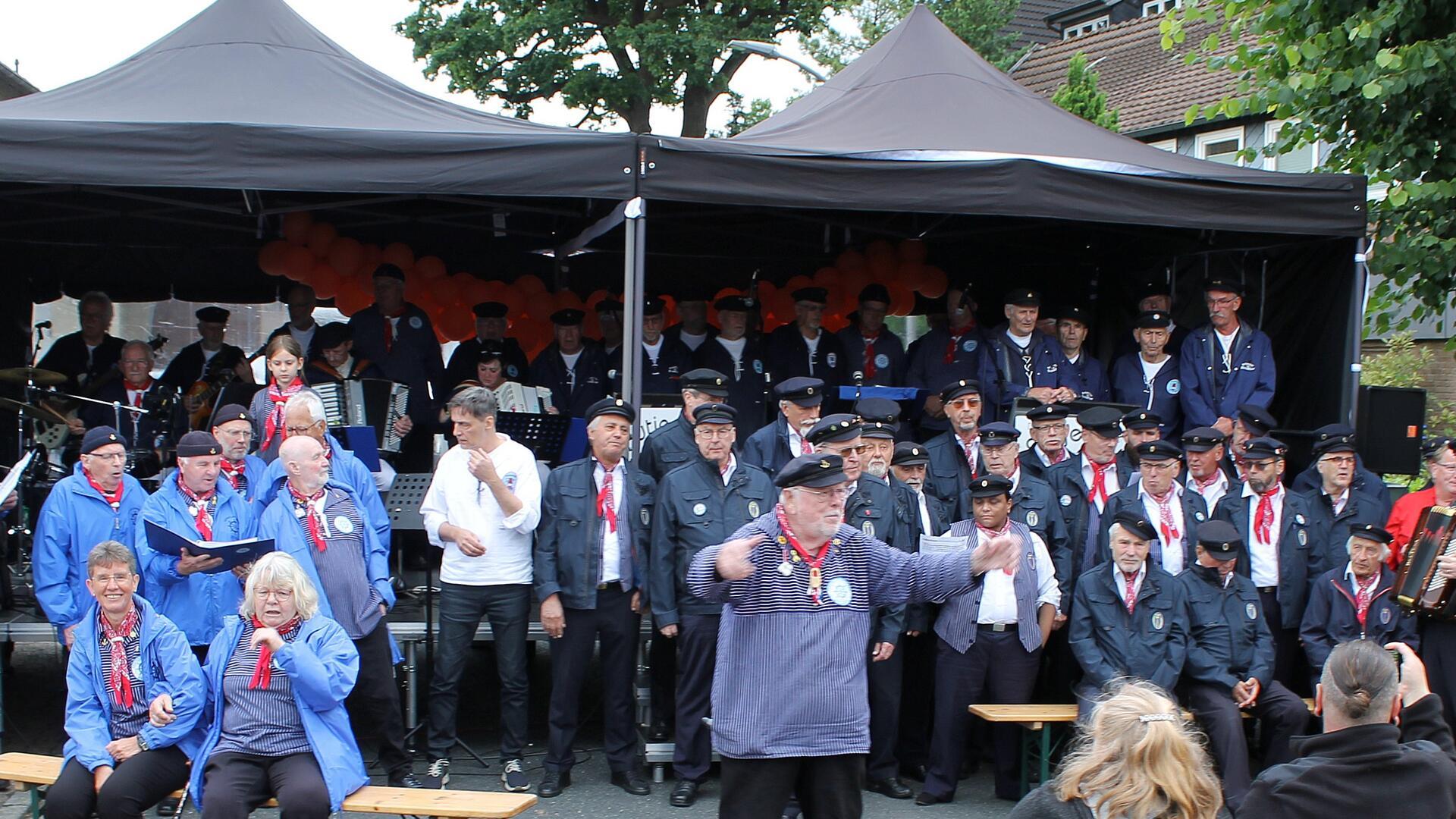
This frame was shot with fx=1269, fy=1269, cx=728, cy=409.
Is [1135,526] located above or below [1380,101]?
below

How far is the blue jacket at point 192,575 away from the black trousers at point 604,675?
1.49 meters

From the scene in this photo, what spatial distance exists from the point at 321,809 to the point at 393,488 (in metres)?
2.04

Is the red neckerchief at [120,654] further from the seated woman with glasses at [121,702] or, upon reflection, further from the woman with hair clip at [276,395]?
the woman with hair clip at [276,395]

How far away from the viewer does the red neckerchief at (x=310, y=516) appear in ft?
18.0

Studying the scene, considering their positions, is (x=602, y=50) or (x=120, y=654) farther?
(x=602, y=50)

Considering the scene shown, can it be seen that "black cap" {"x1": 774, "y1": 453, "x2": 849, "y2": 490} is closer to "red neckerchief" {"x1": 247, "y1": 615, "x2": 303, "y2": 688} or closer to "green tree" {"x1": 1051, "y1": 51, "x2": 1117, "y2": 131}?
"red neckerchief" {"x1": 247, "y1": 615, "x2": 303, "y2": 688}

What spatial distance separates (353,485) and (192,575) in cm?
78

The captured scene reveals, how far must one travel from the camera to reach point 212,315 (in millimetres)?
8844

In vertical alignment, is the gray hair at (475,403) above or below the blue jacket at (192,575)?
above

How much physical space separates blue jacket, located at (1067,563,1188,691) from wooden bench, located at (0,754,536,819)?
2707 mm

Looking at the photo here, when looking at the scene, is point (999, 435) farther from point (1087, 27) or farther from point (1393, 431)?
point (1087, 27)

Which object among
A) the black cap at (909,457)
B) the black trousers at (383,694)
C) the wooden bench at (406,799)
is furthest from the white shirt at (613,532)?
the black cap at (909,457)

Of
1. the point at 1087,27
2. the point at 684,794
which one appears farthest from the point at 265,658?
the point at 1087,27

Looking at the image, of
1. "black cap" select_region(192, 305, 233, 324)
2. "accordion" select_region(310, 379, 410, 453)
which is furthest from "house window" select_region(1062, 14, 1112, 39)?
"accordion" select_region(310, 379, 410, 453)
